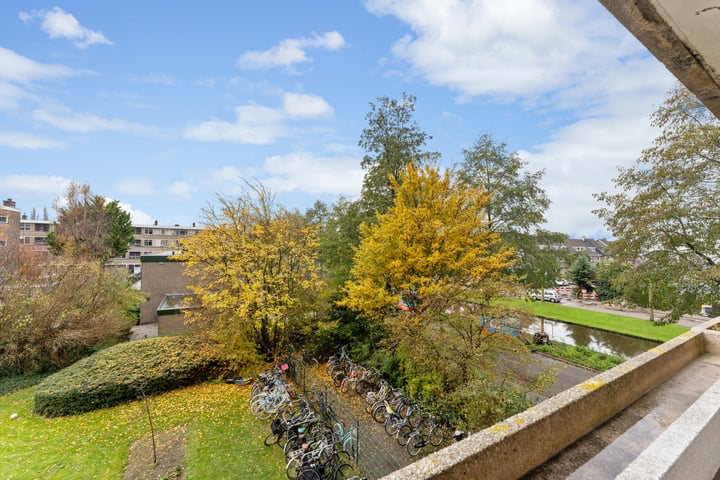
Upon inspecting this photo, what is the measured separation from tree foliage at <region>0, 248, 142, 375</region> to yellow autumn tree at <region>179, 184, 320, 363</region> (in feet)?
15.1

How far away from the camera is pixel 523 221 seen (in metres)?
16.5

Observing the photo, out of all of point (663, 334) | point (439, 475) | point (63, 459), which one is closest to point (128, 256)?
point (63, 459)

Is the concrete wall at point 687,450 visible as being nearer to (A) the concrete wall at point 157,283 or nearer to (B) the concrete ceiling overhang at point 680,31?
(B) the concrete ceiling overhang at point 680,31

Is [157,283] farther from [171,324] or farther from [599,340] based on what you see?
[599,340]

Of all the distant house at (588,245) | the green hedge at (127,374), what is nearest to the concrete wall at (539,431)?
the green hedge at (127,374)

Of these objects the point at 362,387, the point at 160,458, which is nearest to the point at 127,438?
the point at 160,458

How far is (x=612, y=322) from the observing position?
72.3 ft

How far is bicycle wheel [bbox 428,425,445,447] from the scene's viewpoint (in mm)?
7668

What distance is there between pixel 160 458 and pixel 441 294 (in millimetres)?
7930

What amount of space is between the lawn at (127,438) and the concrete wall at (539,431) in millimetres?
6048

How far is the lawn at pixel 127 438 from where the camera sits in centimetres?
677

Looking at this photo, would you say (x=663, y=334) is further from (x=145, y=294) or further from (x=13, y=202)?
(x=13, y=202)

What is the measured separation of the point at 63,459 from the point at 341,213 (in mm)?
12324

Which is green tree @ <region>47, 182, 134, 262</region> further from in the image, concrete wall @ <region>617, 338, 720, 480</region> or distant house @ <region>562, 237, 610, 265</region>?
distant house @ <region>562, 237, 610, 265</region>
